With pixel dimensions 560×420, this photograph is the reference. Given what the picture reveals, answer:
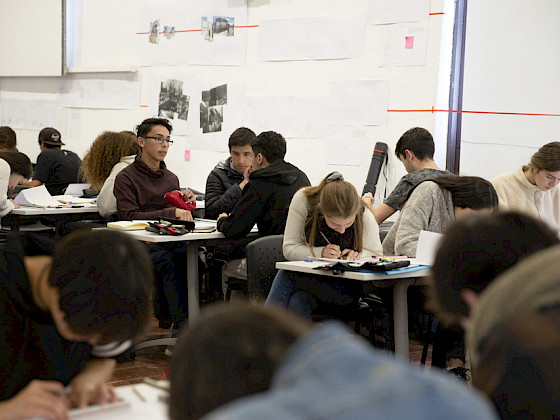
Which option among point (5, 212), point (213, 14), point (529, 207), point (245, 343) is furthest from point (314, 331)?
point (213, 14)

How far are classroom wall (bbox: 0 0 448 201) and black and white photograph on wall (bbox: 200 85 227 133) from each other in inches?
3.0

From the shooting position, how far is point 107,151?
19.3 ft

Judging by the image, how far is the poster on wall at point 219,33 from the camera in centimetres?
711

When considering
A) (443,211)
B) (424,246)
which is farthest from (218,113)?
(424,246)

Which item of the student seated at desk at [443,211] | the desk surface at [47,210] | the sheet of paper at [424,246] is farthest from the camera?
the desk surface at [47,210]

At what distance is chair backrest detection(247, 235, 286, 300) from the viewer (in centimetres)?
393

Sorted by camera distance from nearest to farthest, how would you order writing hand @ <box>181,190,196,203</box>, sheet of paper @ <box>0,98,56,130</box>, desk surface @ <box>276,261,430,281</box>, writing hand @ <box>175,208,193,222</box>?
desk surface @ <box>276,261,430,281</box> < writing hand @ <box>175,208,193,222</box> < writing hand @ <box>181,190,196,203</box> < sheet of paper @ <box>0,98,56,130</box>

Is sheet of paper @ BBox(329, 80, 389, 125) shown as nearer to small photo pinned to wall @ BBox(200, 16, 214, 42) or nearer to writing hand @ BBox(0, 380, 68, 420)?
small photo pinned to wall @ BBox(200, 16, 214, 42)

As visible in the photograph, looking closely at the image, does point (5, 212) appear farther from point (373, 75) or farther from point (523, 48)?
point (523, 48)

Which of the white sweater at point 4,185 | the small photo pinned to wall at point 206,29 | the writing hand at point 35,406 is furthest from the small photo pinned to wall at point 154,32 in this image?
the writing hand at point 35,406

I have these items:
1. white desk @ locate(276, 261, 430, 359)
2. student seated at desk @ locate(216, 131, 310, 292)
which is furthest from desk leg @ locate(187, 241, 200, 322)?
white desk @ locate(276, 261, 430, 359)

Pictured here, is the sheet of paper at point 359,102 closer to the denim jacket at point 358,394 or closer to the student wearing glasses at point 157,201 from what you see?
the student wearing glasses at point 157,201

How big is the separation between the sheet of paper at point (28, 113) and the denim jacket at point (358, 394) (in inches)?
358

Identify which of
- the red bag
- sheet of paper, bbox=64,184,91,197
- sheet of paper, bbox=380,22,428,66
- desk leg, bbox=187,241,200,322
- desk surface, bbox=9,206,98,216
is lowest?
desk leg, bbox=187,241,200,322
